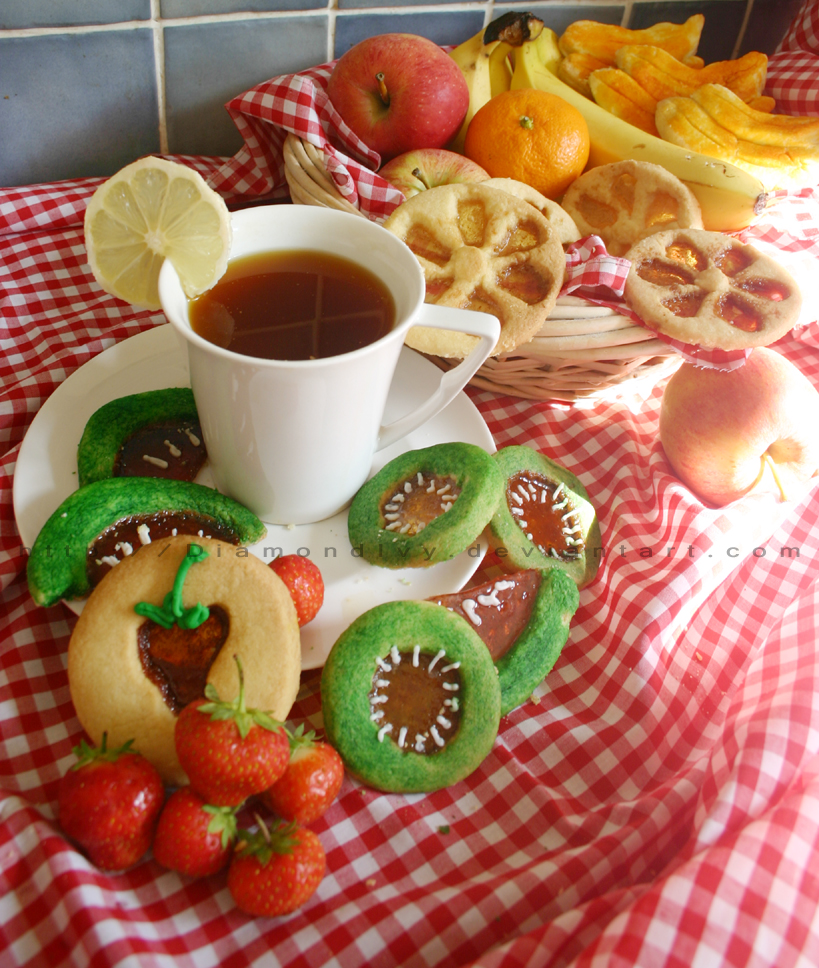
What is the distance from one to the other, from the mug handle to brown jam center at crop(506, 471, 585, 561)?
158 millimetres

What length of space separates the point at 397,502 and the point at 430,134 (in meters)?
0.72

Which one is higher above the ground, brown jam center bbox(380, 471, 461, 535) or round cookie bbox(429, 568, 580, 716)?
brown jam center bbox(380, 471, 461, 535)

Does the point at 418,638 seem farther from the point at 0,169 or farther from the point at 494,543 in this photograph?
the point at 0,169

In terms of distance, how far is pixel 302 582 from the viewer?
2.62ft

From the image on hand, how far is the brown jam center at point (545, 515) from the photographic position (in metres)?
0.96

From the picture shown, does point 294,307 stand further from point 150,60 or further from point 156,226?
point 150,60

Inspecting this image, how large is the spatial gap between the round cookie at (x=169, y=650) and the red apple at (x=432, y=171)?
75 centimetres

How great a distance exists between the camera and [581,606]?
0.97 metres

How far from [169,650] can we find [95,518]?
0.18m

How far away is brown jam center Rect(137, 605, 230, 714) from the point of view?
0.71 meters

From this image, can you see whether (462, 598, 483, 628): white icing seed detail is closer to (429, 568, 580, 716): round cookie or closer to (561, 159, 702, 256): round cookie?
(429, 568, 580, 716): round cookie

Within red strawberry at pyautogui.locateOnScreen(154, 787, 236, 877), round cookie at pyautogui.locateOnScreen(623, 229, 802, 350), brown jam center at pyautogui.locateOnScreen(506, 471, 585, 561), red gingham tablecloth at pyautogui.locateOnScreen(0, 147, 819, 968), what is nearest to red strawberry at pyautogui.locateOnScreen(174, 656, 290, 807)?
red strawberry at pyautogui.locateOnScreen(154, 787, 236, 877)

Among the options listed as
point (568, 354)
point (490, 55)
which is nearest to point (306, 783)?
point (568, 354)

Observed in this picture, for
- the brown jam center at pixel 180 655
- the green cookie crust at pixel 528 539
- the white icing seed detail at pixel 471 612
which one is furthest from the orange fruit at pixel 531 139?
the brown jam center at pixel 180 655
